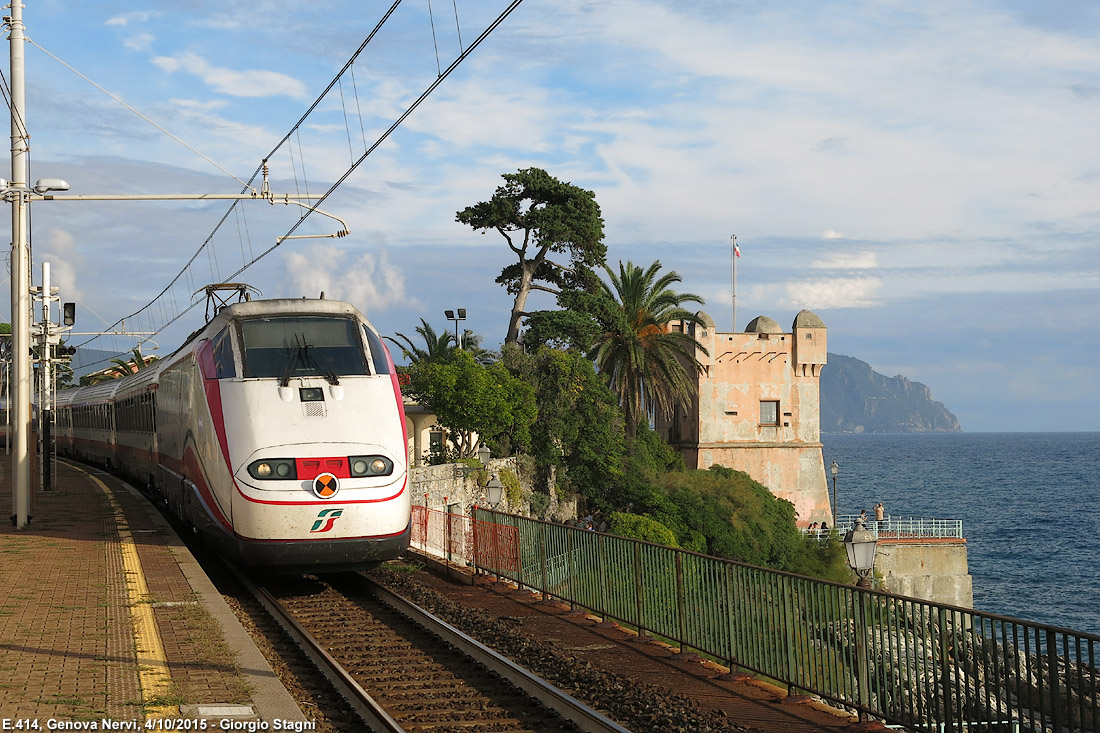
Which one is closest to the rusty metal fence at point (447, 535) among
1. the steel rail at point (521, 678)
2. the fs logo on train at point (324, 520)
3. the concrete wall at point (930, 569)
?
the fs logo on train at point (324, 520)

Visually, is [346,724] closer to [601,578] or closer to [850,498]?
[601,578]

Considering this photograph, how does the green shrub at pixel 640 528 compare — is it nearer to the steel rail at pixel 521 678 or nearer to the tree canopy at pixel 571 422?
the tree canopy at pixel 571 422

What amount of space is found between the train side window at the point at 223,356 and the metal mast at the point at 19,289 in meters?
6.94

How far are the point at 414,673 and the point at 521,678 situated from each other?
1.24 metres

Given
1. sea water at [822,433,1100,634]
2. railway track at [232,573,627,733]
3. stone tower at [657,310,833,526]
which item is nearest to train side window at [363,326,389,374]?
railway track at [232,573,627,733]

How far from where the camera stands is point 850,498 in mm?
116375

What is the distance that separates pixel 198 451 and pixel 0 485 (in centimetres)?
2062

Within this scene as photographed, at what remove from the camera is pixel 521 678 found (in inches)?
363

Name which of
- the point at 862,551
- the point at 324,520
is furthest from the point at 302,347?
the point at 862,551

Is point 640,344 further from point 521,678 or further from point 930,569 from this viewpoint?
point 521,678

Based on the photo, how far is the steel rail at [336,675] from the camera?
8.00m

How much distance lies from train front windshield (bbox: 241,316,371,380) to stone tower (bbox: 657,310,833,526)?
51.4 metres

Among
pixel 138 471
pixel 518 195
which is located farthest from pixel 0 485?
pixel 518 195

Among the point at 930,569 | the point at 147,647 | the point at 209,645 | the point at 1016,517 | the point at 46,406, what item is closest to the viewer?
the point at 147,647
